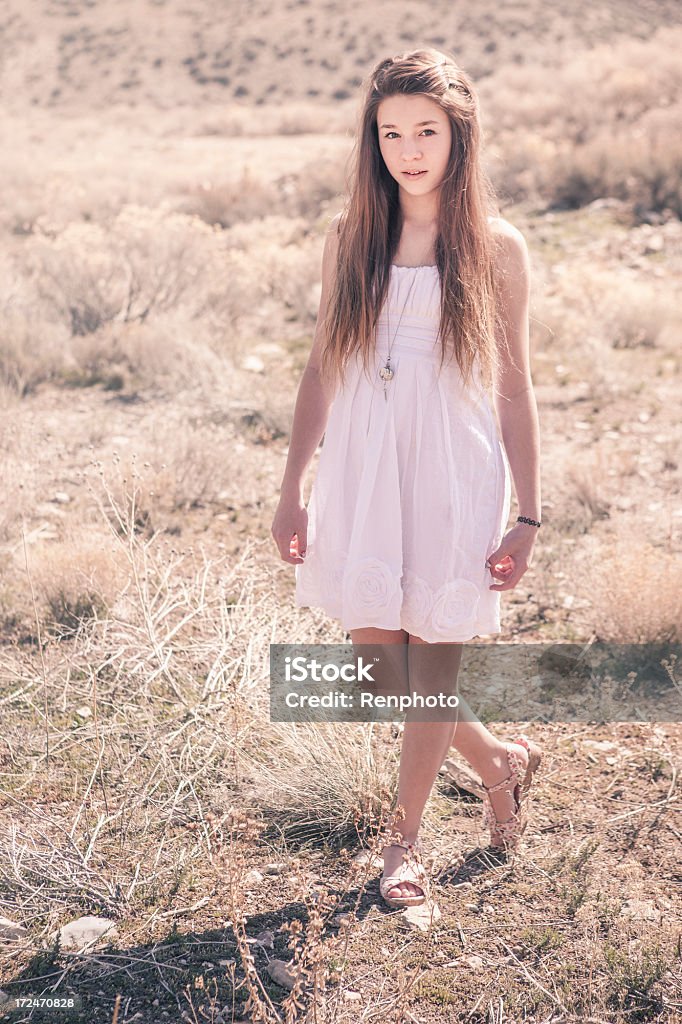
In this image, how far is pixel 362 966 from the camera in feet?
6.89

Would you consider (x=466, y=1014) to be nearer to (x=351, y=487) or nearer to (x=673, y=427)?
(x=351, y=487)

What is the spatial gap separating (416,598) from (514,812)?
75 centimetres

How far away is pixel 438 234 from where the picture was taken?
6.81ft

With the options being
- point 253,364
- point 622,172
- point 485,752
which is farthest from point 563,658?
point 622,172

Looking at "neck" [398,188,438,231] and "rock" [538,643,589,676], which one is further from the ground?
"neck" [398,188,438,231]

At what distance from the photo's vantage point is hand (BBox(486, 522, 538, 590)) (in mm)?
2048

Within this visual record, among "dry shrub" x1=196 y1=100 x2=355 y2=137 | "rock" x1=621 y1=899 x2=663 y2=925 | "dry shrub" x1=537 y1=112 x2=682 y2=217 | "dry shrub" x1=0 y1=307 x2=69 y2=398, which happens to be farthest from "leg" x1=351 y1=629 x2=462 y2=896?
"dry shrub" x1=196 y1=100 x2=355 y2=137

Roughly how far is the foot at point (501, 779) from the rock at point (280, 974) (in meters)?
0.63

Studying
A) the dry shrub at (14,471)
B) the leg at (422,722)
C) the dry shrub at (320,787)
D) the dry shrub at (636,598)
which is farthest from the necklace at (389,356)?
the dry shrub at (14,471)

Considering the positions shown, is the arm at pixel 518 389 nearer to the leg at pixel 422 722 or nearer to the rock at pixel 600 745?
the leg at pixel 422 722

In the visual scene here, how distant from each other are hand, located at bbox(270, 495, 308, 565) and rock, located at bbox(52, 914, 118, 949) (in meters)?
0.90

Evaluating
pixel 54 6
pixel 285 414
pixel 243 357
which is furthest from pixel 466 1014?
pixel 54 6

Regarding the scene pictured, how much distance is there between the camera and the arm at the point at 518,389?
2072 mm

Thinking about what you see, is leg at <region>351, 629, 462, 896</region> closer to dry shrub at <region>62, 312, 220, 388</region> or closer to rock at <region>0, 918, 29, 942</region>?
rock at <region>0, 918, 29, 942</region>
